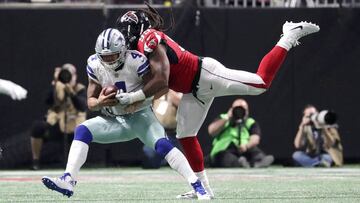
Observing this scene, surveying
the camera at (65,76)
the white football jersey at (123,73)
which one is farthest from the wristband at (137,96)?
the camera at (65,76)

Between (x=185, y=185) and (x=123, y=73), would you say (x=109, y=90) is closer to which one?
(x=123, y=73)

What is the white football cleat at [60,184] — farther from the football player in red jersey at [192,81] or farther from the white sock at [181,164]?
the football player in red jersey at [192,81]

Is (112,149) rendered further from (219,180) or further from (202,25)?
(219,180)

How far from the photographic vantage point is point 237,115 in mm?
13555

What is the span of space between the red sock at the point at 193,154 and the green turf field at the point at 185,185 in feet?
0.99

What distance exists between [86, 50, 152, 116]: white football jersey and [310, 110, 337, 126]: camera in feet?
20.6

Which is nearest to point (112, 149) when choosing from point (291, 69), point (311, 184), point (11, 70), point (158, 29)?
point (11, 70)

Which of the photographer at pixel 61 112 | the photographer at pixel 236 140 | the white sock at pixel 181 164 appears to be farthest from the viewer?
the photographer at pixel 61 112

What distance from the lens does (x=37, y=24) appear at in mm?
14039

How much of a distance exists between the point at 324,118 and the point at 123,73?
6.47m

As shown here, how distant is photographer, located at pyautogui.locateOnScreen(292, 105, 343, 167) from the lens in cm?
1389

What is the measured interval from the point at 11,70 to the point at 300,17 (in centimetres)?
411

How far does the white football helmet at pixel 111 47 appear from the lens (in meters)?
7.72

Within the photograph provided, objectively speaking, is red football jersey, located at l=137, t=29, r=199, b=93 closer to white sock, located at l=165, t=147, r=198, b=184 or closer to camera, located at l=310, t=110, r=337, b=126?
white sock, located at l=165, t=147, r=198, b=184
